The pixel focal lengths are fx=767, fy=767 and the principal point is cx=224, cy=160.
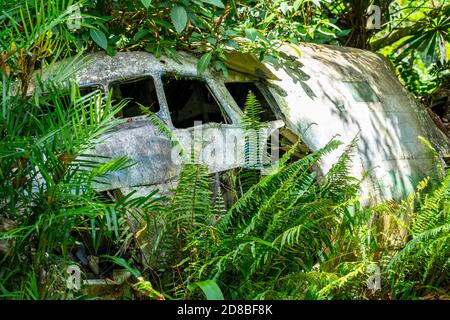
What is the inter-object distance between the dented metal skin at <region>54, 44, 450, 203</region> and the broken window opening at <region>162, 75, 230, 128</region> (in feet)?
2.43

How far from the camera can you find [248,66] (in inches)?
290

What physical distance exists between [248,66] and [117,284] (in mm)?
2699

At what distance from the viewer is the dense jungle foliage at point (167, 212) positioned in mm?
4832

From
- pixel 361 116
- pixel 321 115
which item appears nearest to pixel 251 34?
pixel 321 115

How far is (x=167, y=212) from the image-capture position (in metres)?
5.40

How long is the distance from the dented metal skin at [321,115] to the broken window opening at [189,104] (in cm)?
74

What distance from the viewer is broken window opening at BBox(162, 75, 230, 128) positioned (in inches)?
314

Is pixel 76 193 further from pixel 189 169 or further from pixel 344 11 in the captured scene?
pixel 344 11

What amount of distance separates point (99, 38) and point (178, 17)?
0.70 metres

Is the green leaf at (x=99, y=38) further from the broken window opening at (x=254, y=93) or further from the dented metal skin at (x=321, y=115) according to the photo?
the broken window opening at (x=254, y=93)

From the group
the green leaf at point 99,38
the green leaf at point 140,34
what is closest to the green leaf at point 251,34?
the green leaf at point 140,34

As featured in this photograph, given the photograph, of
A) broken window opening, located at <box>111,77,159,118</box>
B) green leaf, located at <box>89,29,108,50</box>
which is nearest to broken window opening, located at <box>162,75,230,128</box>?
broken window opening, located at <box>111,77,159,118</box>

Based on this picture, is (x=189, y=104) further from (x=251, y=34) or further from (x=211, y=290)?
(x=211, y=290)
